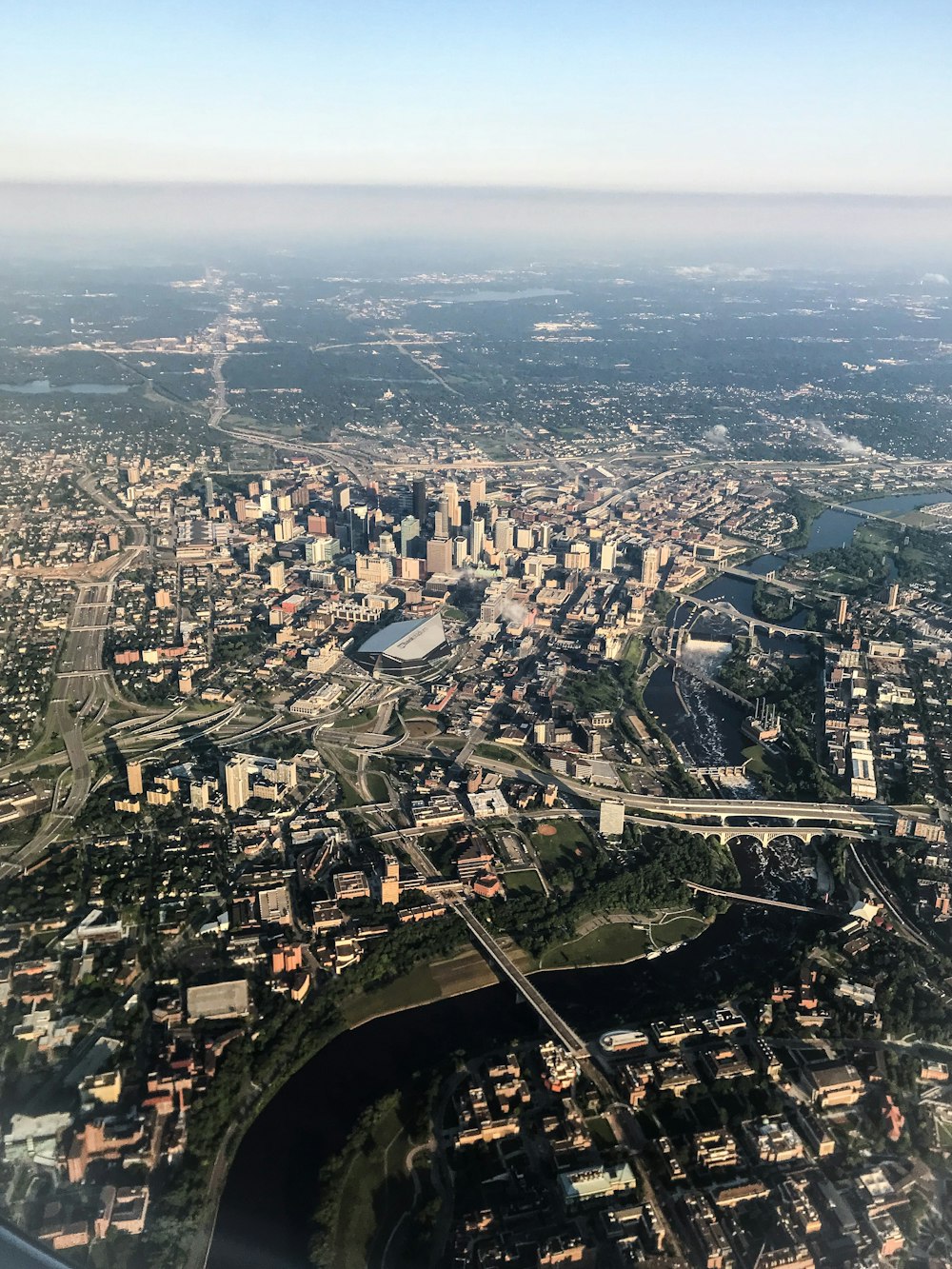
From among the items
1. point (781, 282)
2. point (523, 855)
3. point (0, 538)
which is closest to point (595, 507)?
point (0, 538)

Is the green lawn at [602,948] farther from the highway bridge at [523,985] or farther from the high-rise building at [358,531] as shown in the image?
the high-rise building at [358,531]

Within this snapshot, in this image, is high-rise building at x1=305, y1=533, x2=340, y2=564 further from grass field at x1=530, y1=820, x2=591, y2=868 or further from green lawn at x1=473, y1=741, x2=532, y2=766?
grass field at x1=530, y1=820, x2=591, y2=868

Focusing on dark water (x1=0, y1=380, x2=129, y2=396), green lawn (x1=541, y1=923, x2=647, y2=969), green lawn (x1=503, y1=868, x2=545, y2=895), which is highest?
dark water (x1=0, y1=380, x2=129, y2=396)

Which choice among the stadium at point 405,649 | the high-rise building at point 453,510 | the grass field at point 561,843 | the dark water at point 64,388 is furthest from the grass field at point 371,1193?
the dark water at point 64,388

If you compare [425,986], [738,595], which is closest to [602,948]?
[425,986]

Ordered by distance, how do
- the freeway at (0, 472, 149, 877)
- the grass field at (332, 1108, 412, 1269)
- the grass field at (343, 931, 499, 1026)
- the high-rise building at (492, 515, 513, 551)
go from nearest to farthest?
the grass field at (332, 1108, 412, 1269) < the grass field at (343, 931, 499, 1026) < the freeway at (0, 472, 149, 877) < the high-rise building at (492, 515, 513, 551)

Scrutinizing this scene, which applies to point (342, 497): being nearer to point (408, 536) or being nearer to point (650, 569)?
point (408, 536)

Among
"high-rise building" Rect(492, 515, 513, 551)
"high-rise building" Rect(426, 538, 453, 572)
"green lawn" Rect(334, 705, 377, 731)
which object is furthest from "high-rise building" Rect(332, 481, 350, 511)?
"green lawn" Rect(334, 705, 377, 731)
